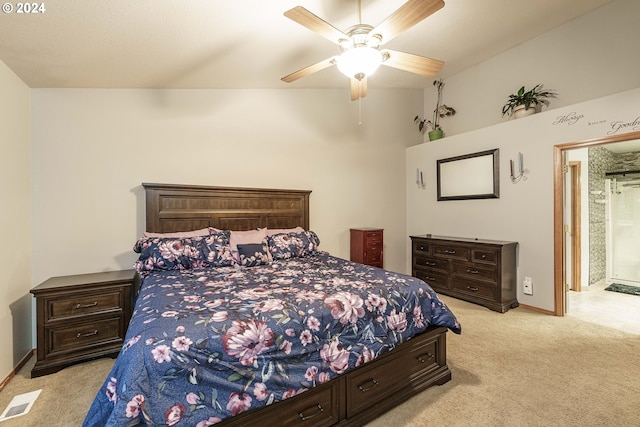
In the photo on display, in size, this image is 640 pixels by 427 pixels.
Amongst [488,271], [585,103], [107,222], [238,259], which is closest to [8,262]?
[107,222]

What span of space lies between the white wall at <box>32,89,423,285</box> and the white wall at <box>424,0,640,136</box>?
1099 mm

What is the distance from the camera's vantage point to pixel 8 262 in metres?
2.37

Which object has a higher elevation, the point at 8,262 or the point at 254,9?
the point at 254,9

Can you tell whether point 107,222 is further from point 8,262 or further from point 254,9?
point 254,9

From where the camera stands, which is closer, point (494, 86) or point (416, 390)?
point (416, 390)

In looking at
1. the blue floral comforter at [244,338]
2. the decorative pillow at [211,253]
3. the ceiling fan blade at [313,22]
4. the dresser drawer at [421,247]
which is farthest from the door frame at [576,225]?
the decorative pillow at [211,253]

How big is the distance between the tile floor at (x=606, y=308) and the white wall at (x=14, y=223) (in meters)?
5.65

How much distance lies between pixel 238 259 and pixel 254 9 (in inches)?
85.8

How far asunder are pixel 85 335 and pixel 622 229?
796 cm

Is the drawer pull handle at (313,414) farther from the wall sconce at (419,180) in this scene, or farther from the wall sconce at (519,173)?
the wall sconce at (419,180)

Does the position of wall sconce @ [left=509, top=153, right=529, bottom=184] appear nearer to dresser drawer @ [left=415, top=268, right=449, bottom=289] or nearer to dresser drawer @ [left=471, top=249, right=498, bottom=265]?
dresser drawer @ [left=471, top=249, right=498, bottom=265]

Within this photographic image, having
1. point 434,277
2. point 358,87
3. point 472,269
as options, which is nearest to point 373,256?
point 434,277

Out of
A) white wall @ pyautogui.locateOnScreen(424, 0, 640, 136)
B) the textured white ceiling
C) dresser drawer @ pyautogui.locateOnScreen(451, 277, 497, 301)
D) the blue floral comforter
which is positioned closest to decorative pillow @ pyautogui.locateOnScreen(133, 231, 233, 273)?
the blue floral comforter

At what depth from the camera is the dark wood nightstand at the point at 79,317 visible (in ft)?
7.73
